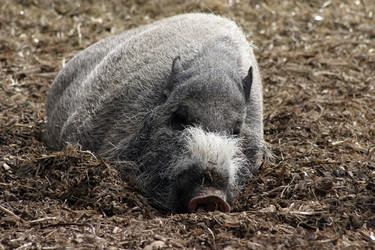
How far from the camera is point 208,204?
5230 millimetres

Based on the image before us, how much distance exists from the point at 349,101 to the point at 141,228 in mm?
4661

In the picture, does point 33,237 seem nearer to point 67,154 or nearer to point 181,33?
point 67,154

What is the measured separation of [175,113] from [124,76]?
1210 millimetres

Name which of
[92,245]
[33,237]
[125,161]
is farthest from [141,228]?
[125,161]

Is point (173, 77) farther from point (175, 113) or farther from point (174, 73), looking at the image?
point (175, 113)

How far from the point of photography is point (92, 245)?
4391 millimetres

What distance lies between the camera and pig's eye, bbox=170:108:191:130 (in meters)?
5.68

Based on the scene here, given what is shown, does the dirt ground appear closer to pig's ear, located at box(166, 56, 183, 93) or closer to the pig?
the pig

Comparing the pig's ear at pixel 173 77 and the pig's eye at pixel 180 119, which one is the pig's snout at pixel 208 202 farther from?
the pig's ear at pixel 173 77

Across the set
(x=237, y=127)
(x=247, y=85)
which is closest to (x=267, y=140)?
(x=247, y=85)

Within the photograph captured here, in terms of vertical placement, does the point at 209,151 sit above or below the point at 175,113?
below

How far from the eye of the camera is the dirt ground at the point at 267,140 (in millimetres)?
4711

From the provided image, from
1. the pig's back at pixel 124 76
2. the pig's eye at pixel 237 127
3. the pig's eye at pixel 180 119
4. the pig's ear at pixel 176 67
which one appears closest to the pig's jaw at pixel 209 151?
the pig's eye at pixel 180 119

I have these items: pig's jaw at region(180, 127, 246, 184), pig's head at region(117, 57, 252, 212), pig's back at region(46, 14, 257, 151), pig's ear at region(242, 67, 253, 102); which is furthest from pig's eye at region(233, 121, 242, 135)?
pig's back at region(46, 14, 257, 151)
